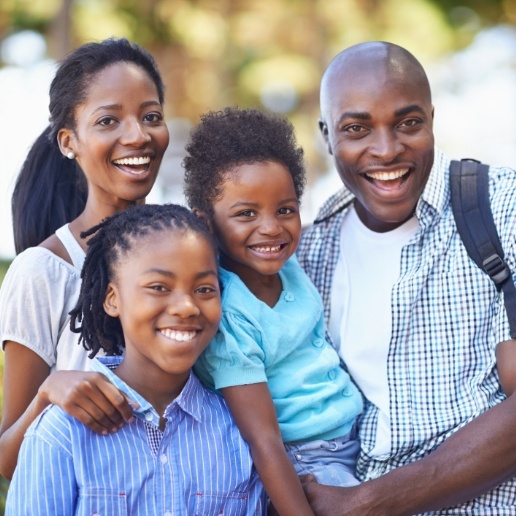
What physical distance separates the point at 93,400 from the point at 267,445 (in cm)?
65

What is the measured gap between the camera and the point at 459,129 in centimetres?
1897

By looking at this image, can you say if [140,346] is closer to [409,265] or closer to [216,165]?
[216,165]

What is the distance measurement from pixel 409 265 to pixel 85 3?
11.6m

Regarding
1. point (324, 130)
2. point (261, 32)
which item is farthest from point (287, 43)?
point (324, 130)

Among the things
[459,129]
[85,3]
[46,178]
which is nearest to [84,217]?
[46,178]

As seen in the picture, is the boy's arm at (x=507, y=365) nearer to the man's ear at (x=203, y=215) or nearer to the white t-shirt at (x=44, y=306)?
the man's ear at (x=203, y=215)

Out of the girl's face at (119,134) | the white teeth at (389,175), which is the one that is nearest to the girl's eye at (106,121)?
the girl's face at (119,134)

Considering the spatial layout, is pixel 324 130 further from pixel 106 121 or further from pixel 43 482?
pixel 43 482

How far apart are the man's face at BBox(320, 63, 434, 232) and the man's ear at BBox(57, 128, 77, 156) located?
1.14m

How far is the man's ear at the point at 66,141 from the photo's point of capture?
3816mm

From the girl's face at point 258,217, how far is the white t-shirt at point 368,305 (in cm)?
53

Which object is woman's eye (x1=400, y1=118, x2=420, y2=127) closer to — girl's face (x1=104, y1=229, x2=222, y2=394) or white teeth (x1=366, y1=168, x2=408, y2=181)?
white teeth (x1=366, y1=168, x2=408, y2=181)

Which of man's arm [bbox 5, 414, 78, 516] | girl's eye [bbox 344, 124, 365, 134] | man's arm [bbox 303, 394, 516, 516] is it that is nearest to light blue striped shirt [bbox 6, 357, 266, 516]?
man's arm [bbox 5, 414, 78, 516]

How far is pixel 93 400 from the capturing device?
300 cm
